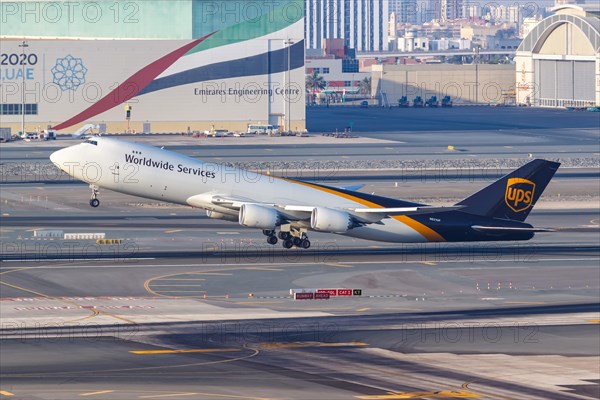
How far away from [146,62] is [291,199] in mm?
121098

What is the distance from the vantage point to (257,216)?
240ft

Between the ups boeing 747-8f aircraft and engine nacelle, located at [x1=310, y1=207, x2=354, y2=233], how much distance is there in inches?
2.6

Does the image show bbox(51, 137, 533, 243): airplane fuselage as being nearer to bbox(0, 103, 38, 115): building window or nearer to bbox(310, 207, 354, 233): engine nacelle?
bbox(310, 207, 354, 233): engine nacelle

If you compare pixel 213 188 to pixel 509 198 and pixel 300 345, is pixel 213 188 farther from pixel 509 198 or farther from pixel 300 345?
pixel 300 345

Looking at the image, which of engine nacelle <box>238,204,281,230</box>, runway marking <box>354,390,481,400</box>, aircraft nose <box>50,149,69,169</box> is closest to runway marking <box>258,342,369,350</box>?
runway marking <box>354,390,481,400</box>

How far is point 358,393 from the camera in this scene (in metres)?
45.7

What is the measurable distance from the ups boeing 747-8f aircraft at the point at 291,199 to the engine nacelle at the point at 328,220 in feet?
0.22

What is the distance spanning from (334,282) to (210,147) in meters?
102

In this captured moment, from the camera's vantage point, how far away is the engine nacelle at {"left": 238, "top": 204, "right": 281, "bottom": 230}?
240 feet

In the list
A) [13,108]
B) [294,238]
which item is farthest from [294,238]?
[13,108]

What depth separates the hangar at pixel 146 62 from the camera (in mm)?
189875

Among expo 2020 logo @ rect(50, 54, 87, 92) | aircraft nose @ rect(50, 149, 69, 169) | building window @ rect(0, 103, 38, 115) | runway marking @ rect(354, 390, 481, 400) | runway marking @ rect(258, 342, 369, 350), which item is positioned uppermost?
expo 2020 logo @ rect(50, 54, 87, 92)

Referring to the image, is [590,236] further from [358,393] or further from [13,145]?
[13,145]

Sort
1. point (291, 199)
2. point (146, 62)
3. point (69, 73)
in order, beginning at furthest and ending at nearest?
point (146, 62) < point (69, 73) < point (291, 199)
